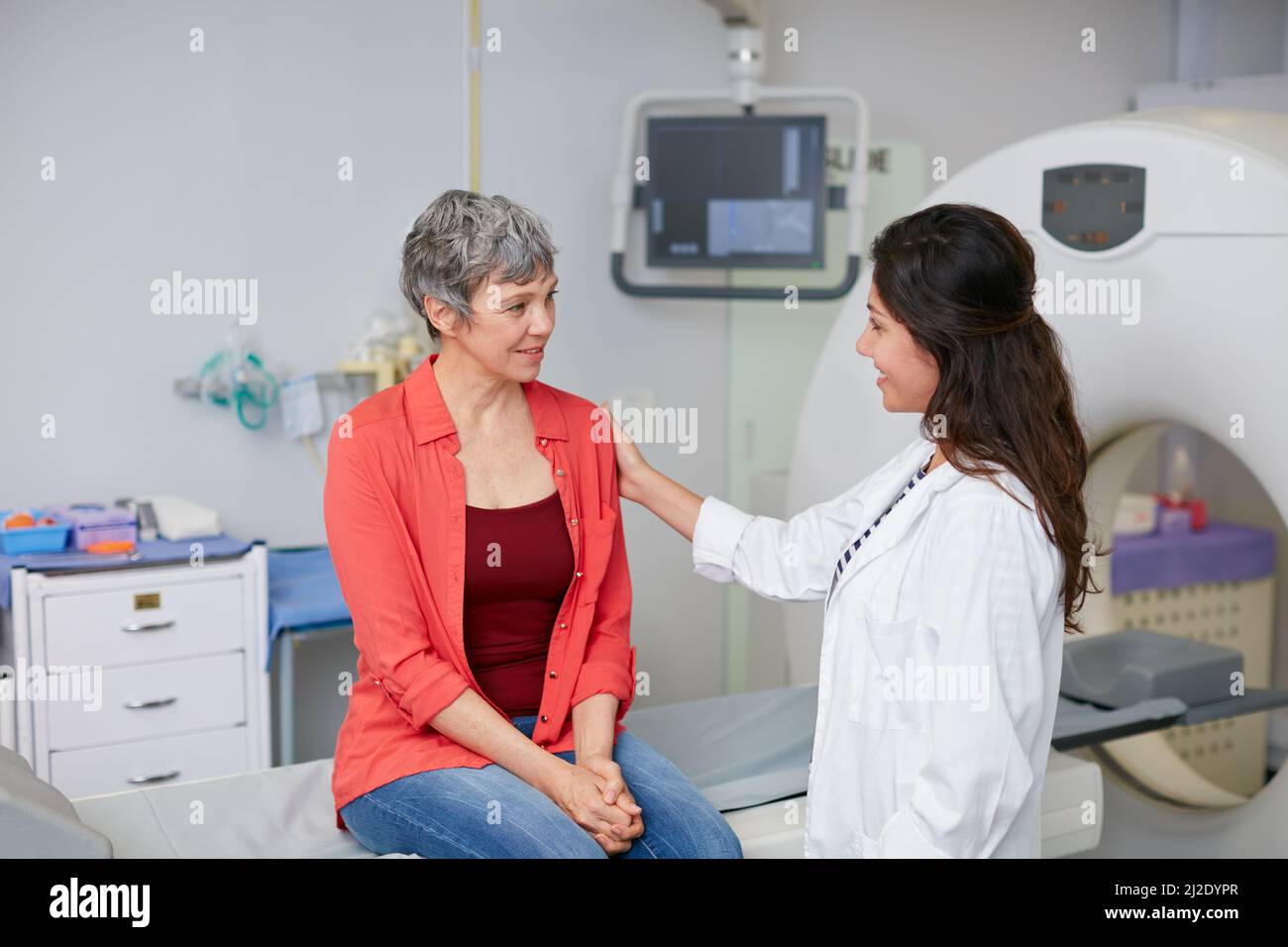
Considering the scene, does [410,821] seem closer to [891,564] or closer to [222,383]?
[891,564]

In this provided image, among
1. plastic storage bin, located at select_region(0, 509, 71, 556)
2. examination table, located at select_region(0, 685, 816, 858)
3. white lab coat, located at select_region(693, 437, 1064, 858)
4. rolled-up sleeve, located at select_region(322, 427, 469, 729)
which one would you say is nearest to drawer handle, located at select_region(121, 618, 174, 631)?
plastic storage bin, located at select_region(0, 509, 71, 556)

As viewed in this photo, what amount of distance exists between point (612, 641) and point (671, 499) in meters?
0.23

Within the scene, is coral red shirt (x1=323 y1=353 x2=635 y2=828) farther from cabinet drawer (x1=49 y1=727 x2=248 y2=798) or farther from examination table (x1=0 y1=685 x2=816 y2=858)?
cabinet drawer (x1=49 y1=727 x2=248 y2=798)

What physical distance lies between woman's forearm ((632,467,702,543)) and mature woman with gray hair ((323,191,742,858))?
4.5 inches

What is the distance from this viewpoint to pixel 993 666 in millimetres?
1355

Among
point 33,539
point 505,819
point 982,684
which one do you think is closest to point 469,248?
point 505,819

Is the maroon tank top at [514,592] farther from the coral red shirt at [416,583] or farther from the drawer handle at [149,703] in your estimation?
the drawer handle at [149,703]

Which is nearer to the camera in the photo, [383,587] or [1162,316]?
[383,587]

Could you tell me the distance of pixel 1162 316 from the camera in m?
2.00

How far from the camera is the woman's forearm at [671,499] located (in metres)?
1.90

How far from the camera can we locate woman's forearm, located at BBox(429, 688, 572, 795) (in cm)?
161

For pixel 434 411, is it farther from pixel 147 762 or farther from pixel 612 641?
pixel 147 762
